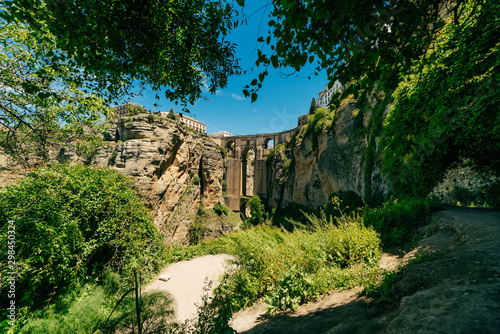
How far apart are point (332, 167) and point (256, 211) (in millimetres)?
17260

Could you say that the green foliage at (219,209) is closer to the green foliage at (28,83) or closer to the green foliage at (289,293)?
the green foliage at (28,83)

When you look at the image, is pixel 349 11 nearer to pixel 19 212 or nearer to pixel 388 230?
pixel 388 230

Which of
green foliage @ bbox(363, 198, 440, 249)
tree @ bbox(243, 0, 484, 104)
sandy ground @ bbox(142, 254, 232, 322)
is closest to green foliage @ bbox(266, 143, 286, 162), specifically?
sandy ground @ bbox(142, 254, 232, 322)

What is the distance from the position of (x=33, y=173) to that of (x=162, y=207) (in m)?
13.7

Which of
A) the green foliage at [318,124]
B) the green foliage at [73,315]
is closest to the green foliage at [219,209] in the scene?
the green foliage at [318,124]

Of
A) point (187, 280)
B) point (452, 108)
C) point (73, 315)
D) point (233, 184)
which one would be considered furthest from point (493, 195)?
point (233, 184)

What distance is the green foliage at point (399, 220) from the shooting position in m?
4.75

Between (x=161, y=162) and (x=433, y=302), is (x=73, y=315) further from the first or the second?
(x=161, y=162)

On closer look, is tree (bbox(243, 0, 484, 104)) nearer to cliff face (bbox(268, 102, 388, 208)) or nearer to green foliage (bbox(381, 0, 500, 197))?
green foliage (bbox(381, 0, 500, 197))

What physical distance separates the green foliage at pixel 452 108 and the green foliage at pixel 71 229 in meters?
8.36

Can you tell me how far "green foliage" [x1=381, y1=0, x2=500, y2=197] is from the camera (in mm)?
4496

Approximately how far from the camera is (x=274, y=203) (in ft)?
107

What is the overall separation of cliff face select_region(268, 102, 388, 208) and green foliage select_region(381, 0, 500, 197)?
196 inches

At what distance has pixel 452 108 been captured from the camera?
509 cm
